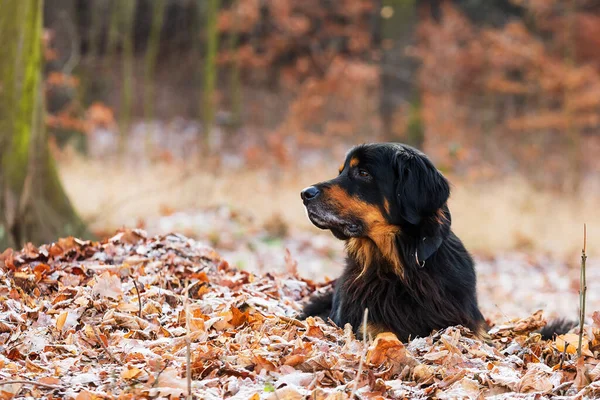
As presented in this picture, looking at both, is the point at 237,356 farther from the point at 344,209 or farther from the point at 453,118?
the point at 453,118

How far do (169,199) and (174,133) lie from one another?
1504 centimetres

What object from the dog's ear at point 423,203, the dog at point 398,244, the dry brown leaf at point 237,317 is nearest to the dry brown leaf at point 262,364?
the dry brown leaf at point 237,317

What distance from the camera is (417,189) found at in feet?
14.7

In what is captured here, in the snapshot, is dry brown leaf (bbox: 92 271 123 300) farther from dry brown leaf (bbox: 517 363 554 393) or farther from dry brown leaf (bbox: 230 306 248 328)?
dry brown leaf (bbox: 517 363 554 393)

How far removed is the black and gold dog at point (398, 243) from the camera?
14.6 feet

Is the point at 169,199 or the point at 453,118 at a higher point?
the point at 453,118

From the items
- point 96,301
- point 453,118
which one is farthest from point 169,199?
point 453,118

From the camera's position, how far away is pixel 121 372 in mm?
3352

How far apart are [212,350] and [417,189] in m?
1.75

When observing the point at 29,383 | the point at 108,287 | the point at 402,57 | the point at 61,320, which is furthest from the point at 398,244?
the point at 402,57

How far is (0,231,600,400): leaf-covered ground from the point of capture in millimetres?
3334

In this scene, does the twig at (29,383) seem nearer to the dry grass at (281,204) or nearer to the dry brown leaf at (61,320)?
the dry brown leaf at (61,320)

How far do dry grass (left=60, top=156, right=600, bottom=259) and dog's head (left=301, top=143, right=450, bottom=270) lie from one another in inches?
261

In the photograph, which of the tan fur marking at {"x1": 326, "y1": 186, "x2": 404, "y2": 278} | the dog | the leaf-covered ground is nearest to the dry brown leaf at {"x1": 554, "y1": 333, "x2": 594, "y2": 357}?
the leaf-covered ground
